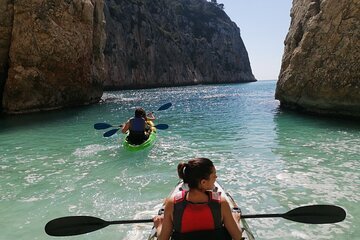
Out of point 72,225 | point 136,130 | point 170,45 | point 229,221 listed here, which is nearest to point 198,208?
point 229,221

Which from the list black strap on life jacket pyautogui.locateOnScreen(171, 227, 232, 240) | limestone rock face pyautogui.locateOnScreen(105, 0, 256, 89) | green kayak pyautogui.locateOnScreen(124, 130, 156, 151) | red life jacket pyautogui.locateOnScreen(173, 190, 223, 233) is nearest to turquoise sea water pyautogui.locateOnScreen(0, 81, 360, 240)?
green kayak pyautogui.locateOnScreen(124, 130, 156, 151)

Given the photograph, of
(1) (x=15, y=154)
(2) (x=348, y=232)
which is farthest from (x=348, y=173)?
(1) (x=15, y=154)

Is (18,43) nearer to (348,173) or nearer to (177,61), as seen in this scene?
(348,173)

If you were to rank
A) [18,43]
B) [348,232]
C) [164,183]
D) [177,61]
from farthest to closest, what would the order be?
[177,61] → [18,43] → [164,183] → [348,232]

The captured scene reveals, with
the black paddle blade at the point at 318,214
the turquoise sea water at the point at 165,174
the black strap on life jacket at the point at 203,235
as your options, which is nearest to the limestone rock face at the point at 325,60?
the turquoise sea water at the point at 165,174

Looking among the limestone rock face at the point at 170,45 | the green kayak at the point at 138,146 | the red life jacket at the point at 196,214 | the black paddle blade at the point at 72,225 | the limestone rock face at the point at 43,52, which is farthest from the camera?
the limestone rock face at the point at 170,45

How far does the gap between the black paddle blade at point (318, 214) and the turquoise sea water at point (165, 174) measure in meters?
1.12

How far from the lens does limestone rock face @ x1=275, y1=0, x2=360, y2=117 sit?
57.1ft

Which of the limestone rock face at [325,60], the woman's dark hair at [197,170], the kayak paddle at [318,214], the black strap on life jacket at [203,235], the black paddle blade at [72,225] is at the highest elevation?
the limestone rock face at [325,60]

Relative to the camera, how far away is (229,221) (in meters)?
3.87

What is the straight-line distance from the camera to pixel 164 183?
341 inches

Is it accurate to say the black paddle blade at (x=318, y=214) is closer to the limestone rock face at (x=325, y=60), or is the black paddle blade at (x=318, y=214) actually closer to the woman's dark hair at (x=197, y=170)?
the woman's dark hair at (x=197, y=170)

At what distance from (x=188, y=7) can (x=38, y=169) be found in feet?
403

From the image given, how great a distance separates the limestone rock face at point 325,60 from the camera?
17406mm
